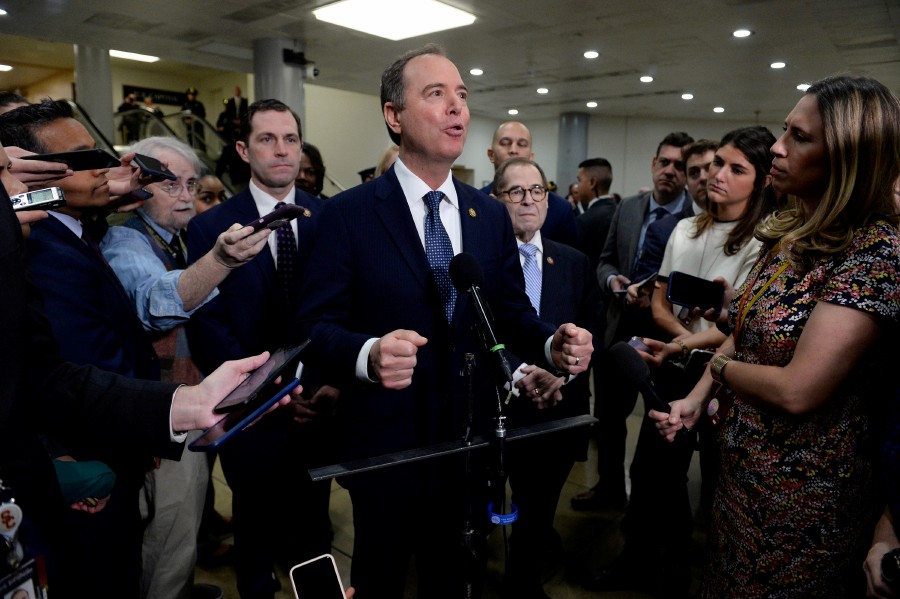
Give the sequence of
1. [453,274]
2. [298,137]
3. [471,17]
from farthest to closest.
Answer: [471,17] < [298,137] < [453,274]

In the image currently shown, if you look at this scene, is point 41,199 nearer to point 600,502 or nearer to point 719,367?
point 719,367

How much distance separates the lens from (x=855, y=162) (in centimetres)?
132

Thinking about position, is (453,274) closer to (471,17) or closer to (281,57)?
(471,17)

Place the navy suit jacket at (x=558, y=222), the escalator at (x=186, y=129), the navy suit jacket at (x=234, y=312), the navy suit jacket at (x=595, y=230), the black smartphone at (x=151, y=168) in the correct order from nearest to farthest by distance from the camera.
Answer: the black smartphone at (x=151, y=168), the navy suit jacket at (x=234, y=312), the navy suit jacket at (x=558, y=222), the navy suit jacket at (x=595, y=230), the escalator at (x=186, y=129)

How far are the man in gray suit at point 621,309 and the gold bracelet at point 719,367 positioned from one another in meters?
1.28

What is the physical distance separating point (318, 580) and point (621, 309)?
2.42m

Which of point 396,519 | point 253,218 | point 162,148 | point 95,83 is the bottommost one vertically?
point 396,519

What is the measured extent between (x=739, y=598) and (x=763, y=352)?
2.08 feet

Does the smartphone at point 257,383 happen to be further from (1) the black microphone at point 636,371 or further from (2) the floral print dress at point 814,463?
(2) the floral print dress at point 814,463

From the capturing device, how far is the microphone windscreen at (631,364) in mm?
1384

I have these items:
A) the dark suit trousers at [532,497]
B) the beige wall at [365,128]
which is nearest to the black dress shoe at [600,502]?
the dark suit trousers at [532,497]

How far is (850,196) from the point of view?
1.32m

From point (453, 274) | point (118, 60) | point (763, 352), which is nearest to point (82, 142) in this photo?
point (453, 274)

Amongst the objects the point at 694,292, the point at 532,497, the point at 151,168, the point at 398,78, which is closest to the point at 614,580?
the point at 532,497
